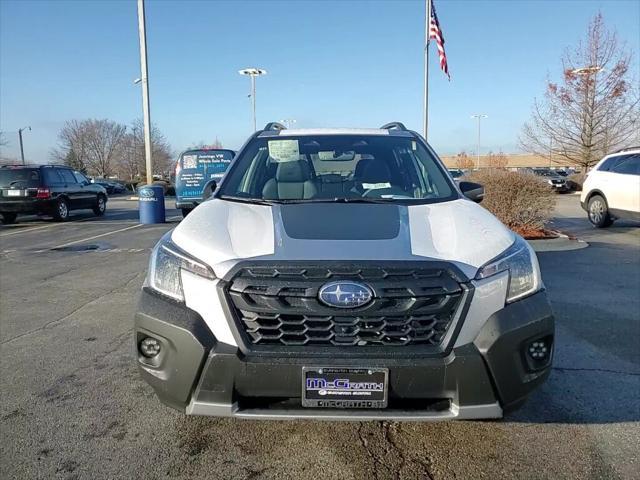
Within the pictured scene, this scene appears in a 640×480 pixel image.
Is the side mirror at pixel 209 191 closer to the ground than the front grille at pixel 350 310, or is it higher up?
higher up

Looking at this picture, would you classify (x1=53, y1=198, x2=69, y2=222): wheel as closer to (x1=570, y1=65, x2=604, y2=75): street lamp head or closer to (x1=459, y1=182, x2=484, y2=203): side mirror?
(x1=459, y1=182, x2=484, y2=203): side mirror

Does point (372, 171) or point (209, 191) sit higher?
point (372, 171)

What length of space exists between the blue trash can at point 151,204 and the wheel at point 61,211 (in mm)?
2917

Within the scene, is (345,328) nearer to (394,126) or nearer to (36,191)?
(394,126)

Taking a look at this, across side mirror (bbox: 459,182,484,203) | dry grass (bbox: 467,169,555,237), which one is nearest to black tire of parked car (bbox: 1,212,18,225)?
dry grass (bbox: 467,169,555,237)

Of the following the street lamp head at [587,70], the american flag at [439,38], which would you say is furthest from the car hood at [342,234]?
the street lamp head at [587,70]

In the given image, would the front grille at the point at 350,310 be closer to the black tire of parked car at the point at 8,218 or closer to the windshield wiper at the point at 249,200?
the windshield wiper at the point at 249,200

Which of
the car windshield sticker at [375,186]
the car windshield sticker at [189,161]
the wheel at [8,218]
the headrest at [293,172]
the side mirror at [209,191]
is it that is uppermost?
the car windshield sticker at [189,161]

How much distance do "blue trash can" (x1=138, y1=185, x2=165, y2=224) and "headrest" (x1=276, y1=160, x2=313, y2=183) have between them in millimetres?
11557

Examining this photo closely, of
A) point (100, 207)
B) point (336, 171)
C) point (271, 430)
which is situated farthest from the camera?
point (100, 207)

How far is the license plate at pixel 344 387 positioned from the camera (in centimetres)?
229

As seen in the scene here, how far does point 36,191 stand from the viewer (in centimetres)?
1504

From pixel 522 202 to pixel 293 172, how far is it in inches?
318

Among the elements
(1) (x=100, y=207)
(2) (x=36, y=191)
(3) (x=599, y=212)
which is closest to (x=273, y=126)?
(3) (x=599, y=212)
